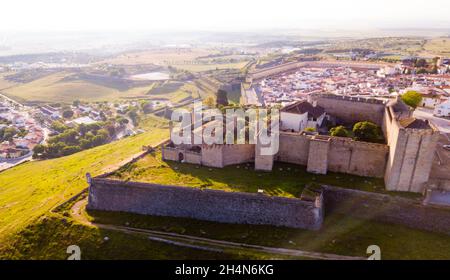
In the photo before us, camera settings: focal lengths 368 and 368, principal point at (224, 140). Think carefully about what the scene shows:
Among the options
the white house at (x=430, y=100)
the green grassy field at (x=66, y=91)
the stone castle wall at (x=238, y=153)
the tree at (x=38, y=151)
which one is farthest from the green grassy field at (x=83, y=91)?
the stone castle wall at (x=238, y=153)

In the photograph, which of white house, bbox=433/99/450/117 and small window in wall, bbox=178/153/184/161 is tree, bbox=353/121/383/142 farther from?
white house, bbox=433/99/450/117

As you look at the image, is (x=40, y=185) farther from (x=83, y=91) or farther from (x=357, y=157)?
(x=83, y=91)

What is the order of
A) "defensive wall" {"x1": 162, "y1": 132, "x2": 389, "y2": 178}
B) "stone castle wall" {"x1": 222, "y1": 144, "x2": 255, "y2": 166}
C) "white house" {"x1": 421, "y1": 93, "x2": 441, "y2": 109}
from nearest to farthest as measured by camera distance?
"defensive wall" {"x1": 162, "y1": 132, "x2": 389, "y2": 178} → "stone castle wall" {"x1": 222, "y1": 144, "x2": 255, "y2": 166} → "white house" {"x1": 421, "y1": 93, "x2": 441, "y2": 109}

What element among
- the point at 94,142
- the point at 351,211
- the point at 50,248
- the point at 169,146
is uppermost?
the point at 169,146

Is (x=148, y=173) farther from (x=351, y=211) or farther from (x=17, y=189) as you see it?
(x=17, y=189)

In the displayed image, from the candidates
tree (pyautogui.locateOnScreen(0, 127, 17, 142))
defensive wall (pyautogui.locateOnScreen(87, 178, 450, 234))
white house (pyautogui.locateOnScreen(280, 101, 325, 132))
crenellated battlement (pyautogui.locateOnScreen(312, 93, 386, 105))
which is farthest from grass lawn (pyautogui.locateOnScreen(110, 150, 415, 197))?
tree (pyautogui.locateOnScreen(0, 127, 17, 142))

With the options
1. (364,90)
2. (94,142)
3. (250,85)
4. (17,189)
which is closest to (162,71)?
(250,85)
